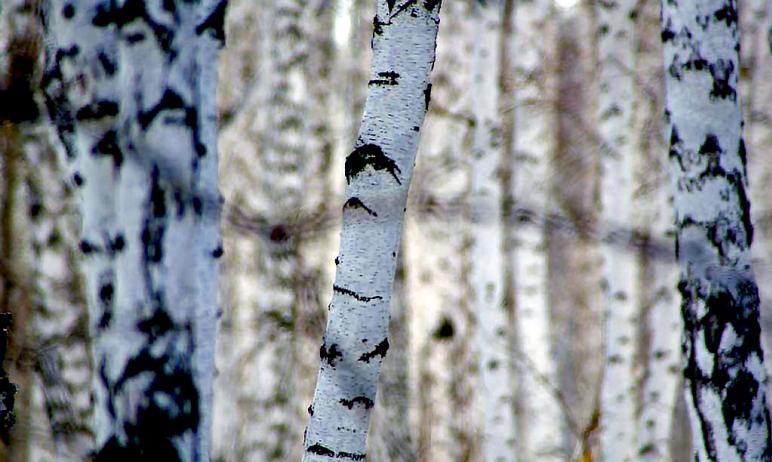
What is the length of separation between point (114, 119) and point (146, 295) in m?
0.40

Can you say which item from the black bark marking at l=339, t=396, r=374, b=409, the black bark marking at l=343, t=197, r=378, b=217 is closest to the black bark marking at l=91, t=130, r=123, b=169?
the black bark marking at l=343, t=197, r=378, b=217

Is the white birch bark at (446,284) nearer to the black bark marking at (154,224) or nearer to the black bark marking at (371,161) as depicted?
the black bark marking at (371,161)

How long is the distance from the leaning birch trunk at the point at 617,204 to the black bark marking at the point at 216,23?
12.1ft

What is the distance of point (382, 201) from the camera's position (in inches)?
70.6

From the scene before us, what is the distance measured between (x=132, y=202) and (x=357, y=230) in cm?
51

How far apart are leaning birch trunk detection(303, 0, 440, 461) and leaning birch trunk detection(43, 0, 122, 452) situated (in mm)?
506

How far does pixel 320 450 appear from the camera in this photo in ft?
5.94

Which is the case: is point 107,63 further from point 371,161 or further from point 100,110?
point 371,161

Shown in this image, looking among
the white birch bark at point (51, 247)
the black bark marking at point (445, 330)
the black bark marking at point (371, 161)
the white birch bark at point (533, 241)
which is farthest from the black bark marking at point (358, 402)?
the black bark marking at point (445, 330)

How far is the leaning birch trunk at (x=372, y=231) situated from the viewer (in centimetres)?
179

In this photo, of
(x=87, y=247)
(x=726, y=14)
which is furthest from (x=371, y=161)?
(x=726, y=14)

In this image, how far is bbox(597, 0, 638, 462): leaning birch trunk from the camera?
5012 mm

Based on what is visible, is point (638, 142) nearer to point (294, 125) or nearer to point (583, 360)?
point (294, 125)

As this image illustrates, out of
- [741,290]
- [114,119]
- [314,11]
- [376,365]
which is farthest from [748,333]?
[314,11]
